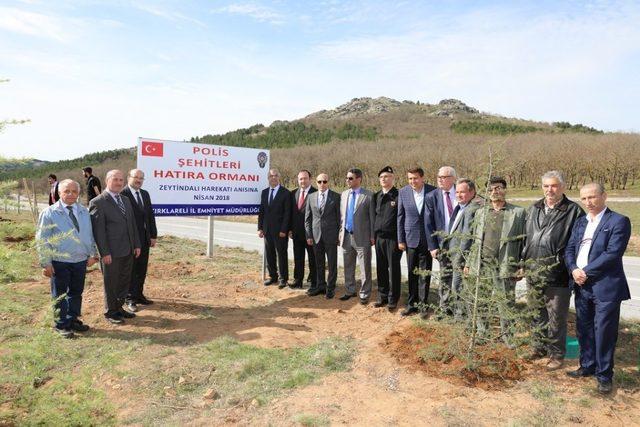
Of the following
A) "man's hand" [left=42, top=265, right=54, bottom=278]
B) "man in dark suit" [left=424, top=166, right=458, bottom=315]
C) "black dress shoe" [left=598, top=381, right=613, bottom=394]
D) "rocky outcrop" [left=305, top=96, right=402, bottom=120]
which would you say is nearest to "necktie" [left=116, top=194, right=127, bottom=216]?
"man's hand" [left=42, top=265, right=54, bottom=278]

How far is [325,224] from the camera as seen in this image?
6.71m

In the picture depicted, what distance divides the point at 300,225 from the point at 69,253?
137 inches

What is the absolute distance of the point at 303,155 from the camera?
184 feet

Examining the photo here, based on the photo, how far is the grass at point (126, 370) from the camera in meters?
2.92

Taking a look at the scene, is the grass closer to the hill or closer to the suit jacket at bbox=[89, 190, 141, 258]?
the suit jacket at bbox=[89, 190, 141, 258]

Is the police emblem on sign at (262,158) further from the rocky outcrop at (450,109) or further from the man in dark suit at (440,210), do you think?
the rocky outcrop at (450,109)

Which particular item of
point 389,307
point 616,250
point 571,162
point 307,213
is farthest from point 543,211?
point 571,162

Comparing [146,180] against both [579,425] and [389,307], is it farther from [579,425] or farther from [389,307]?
[579,425]

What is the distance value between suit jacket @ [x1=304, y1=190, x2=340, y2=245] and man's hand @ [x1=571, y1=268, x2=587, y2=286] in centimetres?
346

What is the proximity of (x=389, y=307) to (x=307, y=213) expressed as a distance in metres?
1.98

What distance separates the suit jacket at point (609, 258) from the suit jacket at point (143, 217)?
5.64 meters

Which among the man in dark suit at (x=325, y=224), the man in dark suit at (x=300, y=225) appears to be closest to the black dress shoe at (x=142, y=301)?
the man in dark suit at (x=300, y=225)

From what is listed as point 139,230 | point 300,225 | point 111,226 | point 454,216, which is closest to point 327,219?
point 300,225

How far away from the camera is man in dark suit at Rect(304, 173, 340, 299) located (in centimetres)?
668
